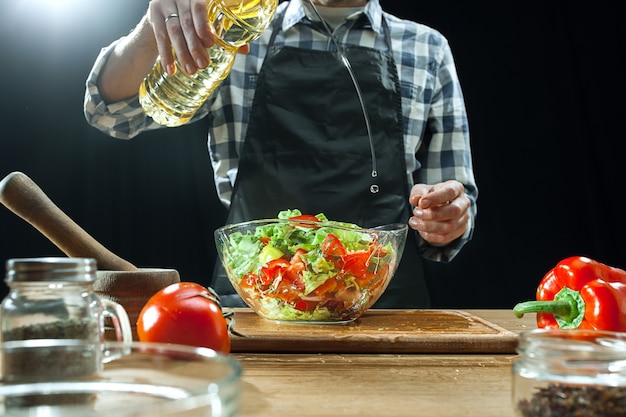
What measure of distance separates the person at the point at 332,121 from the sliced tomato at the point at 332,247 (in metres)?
0.68

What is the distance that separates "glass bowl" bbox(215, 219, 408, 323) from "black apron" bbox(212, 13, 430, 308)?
24.3 inches

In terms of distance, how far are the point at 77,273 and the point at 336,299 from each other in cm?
68

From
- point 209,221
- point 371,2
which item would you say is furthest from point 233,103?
point 209,221

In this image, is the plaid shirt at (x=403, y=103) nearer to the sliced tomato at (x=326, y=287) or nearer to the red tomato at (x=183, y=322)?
the sliced tomato at (x=326, y=287)

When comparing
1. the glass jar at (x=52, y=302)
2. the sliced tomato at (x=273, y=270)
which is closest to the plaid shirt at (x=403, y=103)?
the sliced tomato at (x=273, y=270)

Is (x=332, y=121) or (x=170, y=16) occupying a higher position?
(x=170, y=16)

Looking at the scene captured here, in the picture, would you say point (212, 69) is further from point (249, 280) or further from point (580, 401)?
point (580, 401)

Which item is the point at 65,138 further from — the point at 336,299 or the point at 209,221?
the point at 336,299

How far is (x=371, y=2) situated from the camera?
217 cm

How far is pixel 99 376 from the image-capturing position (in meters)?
0.57

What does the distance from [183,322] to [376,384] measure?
0.89 feet

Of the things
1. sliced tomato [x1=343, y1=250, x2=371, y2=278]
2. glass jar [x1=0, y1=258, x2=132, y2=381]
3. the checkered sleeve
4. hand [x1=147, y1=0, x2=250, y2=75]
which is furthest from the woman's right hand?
the checkered sleeve

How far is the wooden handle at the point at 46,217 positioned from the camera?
1108 millimetres

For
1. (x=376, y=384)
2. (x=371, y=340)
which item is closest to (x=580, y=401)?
(x=376, y=384)
